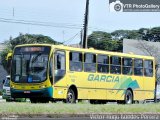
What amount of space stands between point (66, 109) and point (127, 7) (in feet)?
57.7

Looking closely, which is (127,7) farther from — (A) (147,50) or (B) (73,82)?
(A) (147,50)

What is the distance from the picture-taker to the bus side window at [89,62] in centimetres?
3084

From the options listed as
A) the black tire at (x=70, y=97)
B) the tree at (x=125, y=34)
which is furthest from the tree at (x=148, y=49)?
the black tire at (x=70, y=97)

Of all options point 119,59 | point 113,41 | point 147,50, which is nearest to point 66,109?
point 119,59

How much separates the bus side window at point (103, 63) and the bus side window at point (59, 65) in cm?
341

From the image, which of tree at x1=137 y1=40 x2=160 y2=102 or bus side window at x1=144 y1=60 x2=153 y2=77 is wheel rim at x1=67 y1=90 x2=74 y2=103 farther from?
tree at x1=137 y1=40 x2=160 y2=102

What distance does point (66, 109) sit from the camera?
21.0m

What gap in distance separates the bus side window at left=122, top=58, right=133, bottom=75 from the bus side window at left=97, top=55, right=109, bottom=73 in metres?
1.89

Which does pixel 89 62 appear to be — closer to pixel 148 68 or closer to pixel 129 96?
pixel 129 96

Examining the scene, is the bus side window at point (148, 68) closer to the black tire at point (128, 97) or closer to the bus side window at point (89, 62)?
the black tire at point (128, 97)

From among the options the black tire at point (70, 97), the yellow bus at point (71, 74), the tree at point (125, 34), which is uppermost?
the tree at point (125, 34)

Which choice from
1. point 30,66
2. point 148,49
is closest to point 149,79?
point 30,66

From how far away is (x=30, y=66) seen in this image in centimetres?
2881

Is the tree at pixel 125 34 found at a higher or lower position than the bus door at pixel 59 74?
higher
